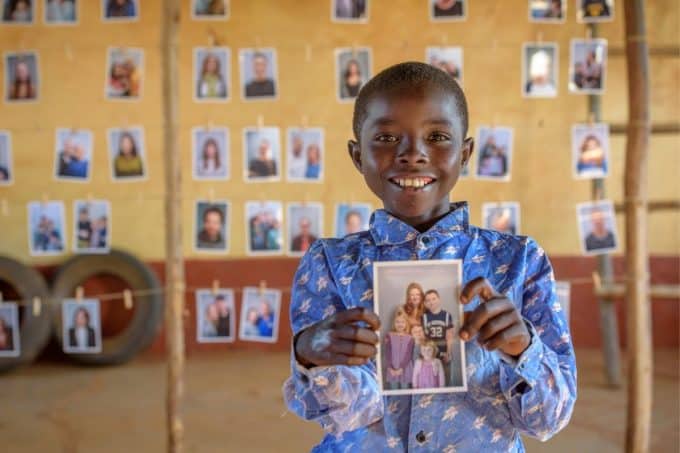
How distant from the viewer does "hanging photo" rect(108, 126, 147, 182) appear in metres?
3.78

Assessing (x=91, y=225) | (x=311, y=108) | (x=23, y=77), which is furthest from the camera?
(x=311, y=108)

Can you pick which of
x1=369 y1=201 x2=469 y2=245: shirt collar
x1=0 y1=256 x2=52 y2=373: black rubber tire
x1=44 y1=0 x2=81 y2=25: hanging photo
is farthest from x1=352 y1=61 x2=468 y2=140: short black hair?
x1=44 y1=0 x2=81 y2=25: hanging photo

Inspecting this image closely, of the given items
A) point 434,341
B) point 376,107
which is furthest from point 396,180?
point 434,341

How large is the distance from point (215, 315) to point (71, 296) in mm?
1311

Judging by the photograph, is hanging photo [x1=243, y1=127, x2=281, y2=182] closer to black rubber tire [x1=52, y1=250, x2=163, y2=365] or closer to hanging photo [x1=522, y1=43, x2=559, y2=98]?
black rubber tire [x1=52, y1=250, x2=163, y2=365]

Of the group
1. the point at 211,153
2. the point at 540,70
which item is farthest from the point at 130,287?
the point at 540,70

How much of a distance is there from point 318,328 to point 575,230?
4.02 meters

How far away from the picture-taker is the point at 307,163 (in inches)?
150

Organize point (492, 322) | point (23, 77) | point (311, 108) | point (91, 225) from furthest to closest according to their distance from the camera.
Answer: point (311, 108) < point (23, 77) < point (91, 225) < point (492, 322)

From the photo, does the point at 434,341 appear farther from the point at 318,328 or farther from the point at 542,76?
the point at 542,76

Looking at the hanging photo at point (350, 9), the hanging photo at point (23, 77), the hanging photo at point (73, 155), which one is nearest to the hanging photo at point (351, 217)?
the hanging photo at point (350, 9)

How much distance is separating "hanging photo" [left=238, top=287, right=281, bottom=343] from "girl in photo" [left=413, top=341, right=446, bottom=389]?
8.61ft

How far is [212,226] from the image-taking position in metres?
3.71

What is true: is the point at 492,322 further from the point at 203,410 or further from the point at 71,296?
the point at 71,296
